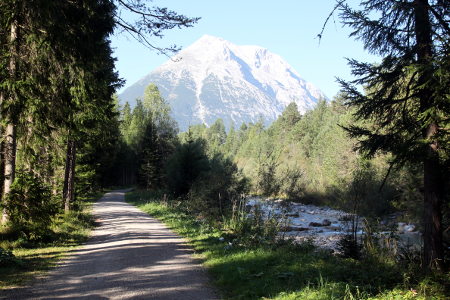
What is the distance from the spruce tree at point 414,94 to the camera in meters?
7.80

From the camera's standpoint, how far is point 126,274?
711 centimetres

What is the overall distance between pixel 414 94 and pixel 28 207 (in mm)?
10204

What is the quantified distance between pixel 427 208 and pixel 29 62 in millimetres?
10463

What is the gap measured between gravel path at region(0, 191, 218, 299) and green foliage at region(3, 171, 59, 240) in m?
1.39

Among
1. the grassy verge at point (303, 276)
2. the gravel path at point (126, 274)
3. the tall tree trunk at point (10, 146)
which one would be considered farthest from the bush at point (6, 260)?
the grassy verge at point (303, 276)

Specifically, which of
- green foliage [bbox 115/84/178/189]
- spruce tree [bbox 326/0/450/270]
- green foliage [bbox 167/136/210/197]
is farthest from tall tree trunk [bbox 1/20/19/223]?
green foliage [bbox 115/84/178/189]

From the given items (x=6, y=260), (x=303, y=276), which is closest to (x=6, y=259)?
(x=6, y=260)

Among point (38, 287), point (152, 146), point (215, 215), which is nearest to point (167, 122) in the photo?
point (152, 146)

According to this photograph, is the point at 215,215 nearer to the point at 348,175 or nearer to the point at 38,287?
the point at 38,287

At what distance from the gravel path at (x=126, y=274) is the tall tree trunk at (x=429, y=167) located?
526 cm

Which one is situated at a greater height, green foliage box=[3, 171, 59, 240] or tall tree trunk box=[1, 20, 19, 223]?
tall tree trunk box=[1, 20, 19, 223]

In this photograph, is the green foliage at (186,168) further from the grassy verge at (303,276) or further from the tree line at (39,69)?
the grassy verge at (303,276)

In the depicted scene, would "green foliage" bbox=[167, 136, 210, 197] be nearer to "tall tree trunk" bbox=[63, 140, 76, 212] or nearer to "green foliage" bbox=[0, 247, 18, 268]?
"tall tree trunk" bbox=[63, 140, 76, 212]

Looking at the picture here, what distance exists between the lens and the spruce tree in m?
7.80
